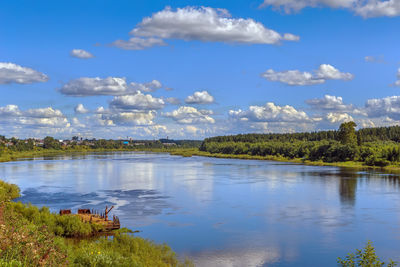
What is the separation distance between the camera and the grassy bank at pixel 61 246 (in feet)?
31.6

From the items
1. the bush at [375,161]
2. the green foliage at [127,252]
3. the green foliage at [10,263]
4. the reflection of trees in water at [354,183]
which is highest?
the green foliage at [10,263]

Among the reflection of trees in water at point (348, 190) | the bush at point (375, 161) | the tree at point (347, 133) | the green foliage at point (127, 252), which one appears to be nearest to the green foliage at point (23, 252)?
the green foliage at point (127, 252)

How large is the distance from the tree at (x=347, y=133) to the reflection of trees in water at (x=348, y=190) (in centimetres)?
4596

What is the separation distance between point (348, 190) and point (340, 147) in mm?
51372

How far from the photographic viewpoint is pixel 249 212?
117ft

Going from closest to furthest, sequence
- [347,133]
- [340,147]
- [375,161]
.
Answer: [375,161]
[340,147]
[347,133]

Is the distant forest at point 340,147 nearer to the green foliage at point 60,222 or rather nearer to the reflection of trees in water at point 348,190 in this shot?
the reflection of trees in water at point 348,190

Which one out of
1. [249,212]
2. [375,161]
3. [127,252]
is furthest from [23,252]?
[375,161]

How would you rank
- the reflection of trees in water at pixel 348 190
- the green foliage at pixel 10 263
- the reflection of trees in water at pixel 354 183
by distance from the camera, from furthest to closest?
1. the reflection of trees in water at pixel 354 183
2. the reflection of trees in water at pixel 348 190
3. the green foliage at pixel 10 263

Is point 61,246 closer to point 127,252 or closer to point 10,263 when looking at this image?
point 127,252

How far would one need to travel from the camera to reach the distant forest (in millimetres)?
86819

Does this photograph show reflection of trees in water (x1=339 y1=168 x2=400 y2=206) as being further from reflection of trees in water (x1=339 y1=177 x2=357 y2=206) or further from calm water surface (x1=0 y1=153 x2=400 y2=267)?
calm water surface (x1=0 y1=153 x2=400 y2=267)

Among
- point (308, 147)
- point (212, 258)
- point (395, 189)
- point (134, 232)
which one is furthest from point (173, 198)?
point (308, 147)

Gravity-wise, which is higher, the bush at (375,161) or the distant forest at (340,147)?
the distant forest at (340,147)
